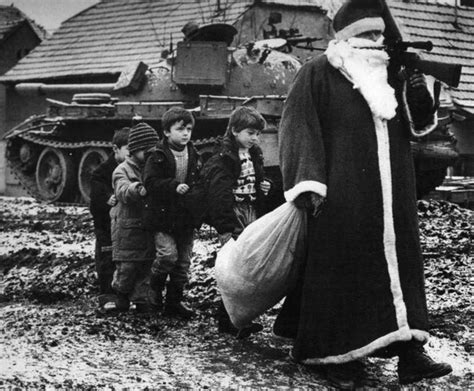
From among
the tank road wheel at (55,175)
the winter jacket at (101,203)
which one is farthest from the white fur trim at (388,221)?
the tank road wheel at (55,175)

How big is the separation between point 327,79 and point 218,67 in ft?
34.0

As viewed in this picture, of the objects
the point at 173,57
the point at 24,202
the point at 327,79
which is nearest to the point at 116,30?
the point at 24,202

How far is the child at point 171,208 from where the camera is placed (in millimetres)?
5566

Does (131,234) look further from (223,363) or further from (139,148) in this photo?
(223,363)

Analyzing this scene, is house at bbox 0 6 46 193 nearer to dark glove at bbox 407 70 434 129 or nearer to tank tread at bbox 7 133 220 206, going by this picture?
tank tread at bbox 7 133 220 206

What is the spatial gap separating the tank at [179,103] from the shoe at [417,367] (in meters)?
7.72

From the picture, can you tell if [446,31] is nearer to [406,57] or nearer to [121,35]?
[121,35]

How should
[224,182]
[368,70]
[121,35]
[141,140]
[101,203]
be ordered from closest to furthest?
[368,70]
[224,182]
[141,140]
[101,203]
[121,35]

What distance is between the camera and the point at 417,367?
3959 millimetres

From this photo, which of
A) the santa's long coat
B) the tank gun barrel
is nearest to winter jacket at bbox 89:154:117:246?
the santa's long coat

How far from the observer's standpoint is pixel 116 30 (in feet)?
85.8

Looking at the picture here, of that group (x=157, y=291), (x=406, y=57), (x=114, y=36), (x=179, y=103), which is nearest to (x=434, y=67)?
(x=406, y=57)

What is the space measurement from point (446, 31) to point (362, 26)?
1724 cm

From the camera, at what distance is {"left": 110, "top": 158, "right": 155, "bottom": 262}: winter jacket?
5855mm
